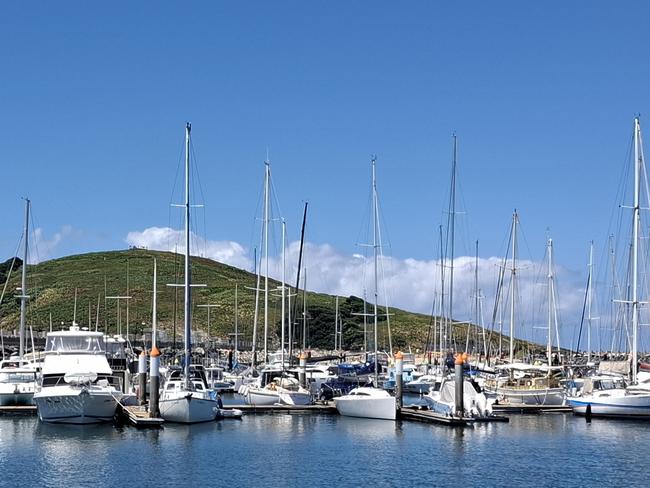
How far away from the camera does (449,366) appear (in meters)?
83.7

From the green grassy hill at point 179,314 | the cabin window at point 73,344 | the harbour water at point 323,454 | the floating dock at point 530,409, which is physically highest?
the green grassy hill at point 179,314

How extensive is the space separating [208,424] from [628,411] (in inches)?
999

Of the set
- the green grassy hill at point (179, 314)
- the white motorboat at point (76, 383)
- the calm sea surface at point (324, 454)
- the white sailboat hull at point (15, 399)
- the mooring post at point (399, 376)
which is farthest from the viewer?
the green grassy hill at point (179, 314)

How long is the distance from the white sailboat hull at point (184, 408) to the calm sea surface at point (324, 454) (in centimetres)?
62

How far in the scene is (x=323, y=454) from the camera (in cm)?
4791

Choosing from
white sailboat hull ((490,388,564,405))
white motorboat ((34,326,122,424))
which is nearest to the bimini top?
white motorboat ((34,326,122,424))

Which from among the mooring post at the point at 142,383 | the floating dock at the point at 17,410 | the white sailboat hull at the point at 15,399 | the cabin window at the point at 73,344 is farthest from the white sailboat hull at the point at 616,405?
the white sailboat hull at the point at 15,399

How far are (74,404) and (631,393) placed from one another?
33.0 m

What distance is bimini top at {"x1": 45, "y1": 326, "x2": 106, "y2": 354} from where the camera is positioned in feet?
205

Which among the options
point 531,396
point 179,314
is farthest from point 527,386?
point 179,314

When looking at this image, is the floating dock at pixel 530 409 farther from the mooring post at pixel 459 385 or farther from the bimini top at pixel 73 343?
the bimini top at pixel 73 343

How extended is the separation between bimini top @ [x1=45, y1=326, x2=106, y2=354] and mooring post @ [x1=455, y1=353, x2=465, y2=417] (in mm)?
21404

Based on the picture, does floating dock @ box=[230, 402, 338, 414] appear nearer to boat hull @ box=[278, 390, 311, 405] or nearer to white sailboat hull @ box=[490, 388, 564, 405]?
boat hull @ box=[278, 390, 311, 405]

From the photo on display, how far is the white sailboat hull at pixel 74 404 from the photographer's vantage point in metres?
55.2
